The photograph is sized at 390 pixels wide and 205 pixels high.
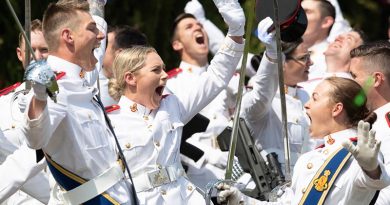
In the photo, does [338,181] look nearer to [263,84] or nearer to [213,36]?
[263,84]

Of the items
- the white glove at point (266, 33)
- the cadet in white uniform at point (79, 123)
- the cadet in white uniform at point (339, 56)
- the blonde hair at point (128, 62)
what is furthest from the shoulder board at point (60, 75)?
the cadet in white uniform at point (339, 56)

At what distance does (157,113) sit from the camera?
297 inches

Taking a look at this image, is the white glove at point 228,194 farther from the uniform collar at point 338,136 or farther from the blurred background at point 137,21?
the blurred background at point 137,21

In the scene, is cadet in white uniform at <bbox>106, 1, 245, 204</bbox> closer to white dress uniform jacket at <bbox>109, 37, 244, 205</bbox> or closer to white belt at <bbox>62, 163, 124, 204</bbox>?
white dress uniform jacket at <bbox>109, 37, 244, 205</bbox>

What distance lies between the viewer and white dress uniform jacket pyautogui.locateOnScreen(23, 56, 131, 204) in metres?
6.59

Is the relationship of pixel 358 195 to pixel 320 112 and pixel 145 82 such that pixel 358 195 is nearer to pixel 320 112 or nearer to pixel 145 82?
pixel 320 112

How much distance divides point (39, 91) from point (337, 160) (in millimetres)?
1518

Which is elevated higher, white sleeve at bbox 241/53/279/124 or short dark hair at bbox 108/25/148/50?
short dark hair at bbox 108/25/148/50

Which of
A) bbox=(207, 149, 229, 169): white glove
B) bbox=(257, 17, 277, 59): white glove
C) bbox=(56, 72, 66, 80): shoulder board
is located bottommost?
bbox=(207, 149, 229, 169): white glove

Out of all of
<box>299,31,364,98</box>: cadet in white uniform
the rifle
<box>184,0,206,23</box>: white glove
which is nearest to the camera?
the rifle

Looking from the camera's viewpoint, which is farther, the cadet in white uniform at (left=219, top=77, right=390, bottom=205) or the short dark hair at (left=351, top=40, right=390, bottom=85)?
the short dark hair at (left=351, top=40, right=390, bottom=85)

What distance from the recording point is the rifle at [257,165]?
27.5 ft

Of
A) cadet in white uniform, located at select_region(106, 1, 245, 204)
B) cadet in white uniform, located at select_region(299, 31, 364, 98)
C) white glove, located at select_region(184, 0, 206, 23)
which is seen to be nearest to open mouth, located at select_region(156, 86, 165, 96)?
cadet in white uniform, located at select_region(106, 1, 245, 204)

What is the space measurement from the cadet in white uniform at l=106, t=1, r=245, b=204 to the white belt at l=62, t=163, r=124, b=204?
0.53 metres
